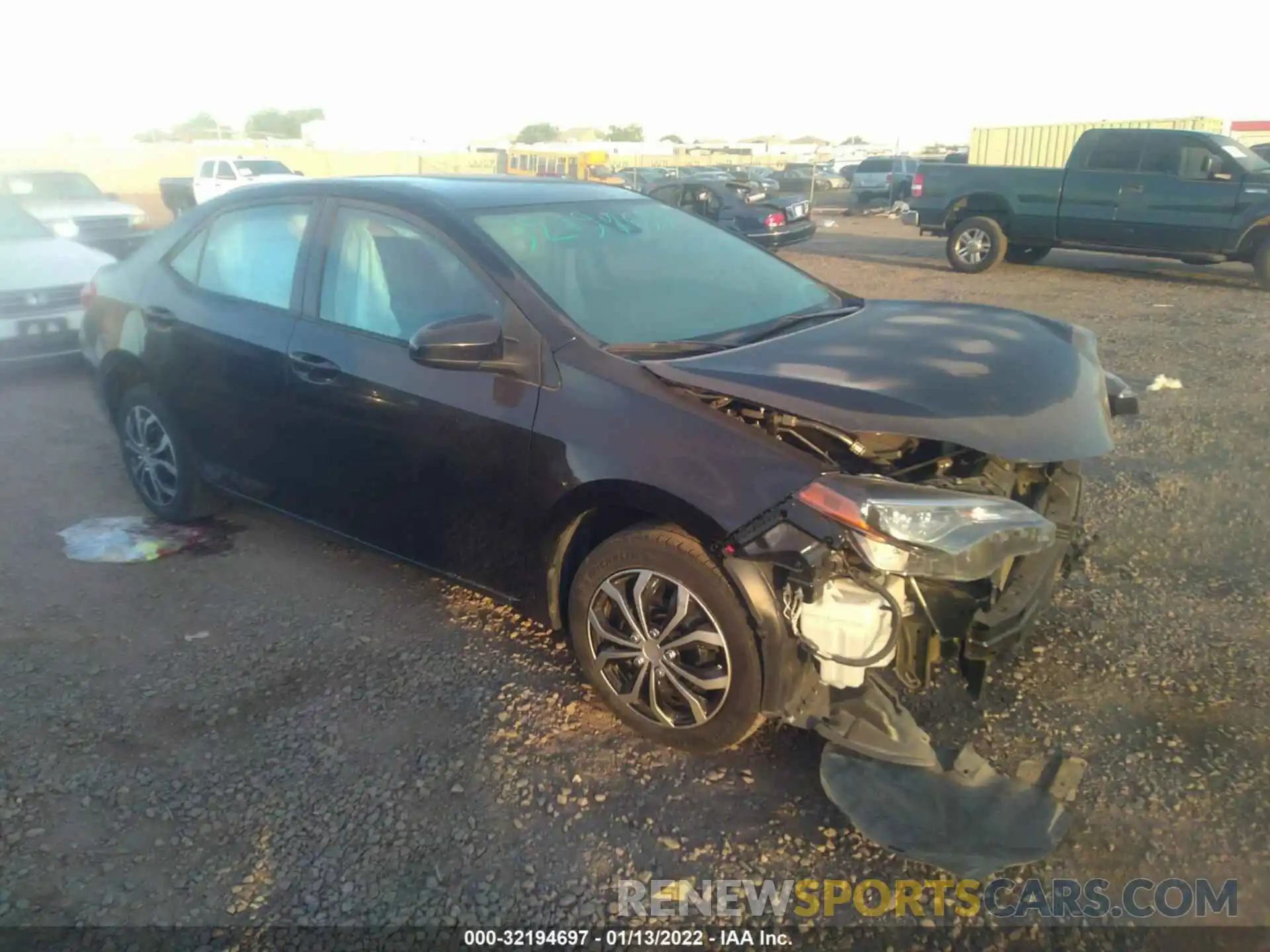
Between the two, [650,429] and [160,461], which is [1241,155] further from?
[160,461]

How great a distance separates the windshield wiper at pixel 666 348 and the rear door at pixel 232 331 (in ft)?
5.02

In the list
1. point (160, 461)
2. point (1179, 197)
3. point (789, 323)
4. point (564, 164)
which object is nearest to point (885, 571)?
point (789, 323)

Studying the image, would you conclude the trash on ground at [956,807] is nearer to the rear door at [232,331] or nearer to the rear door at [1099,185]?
the rear door at [232,331]

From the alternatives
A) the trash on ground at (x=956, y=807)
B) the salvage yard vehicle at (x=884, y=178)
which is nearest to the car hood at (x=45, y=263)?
the trash on ground at (x=956, y=807)

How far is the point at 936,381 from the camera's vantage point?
2834 mm

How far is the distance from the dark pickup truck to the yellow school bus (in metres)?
10.9

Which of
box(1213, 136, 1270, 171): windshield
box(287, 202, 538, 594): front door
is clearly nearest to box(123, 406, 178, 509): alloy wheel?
box(287, 202, 538, 594): front door

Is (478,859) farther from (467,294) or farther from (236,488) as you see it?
(236,488)

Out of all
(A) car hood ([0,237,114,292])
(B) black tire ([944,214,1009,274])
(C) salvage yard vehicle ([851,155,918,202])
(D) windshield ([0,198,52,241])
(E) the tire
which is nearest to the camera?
(E) the tire

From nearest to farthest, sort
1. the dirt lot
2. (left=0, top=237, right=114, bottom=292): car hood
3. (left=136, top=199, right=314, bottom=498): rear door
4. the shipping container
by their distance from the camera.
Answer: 1. the dirt lot
2. (left=136, top=199, right=314, bottom=498): rear door
3. (left=0, top=237, right=114, bottom=292): car hood
4. the shipping container

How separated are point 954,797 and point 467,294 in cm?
223

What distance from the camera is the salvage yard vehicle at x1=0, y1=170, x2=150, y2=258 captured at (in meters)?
14.6

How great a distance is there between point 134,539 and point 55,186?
549 inches

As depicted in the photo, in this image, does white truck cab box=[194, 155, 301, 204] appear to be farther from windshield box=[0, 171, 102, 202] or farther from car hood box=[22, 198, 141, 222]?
car hood box=[22, 198, 141, 222]
